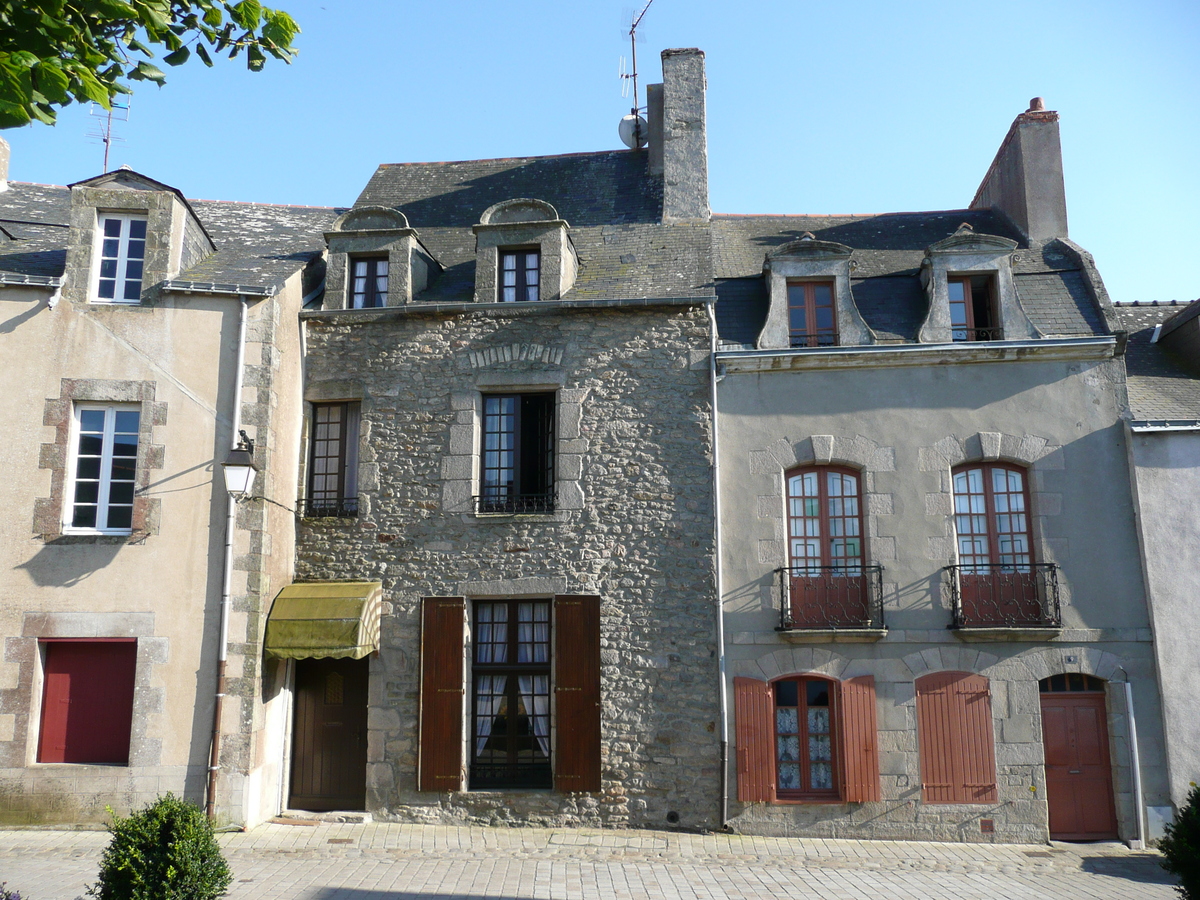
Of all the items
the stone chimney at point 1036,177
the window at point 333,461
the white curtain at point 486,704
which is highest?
the stone chimney at point 1036,177

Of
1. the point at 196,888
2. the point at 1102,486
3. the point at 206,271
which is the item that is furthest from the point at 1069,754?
the point at 206,271

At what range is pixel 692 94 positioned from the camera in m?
12.1

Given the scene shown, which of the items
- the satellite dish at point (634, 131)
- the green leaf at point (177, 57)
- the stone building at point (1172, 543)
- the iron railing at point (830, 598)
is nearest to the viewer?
the green leaf at point (177, 57)

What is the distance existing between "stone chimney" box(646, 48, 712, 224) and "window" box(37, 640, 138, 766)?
318 inches

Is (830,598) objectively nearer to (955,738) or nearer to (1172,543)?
(955,738)

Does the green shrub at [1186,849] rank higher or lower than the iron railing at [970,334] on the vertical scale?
lower

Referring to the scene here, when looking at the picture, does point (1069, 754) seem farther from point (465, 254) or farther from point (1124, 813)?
point (465, 254)

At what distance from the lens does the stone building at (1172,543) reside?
8.94 metres

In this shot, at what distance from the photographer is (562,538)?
974 centimetres

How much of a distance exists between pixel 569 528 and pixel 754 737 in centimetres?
286

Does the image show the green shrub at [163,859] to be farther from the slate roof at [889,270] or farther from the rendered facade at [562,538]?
the slate roof at [889,270]

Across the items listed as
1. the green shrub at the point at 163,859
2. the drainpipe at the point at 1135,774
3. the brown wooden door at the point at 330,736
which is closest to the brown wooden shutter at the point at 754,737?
the drainpipe at the point at 1135,774

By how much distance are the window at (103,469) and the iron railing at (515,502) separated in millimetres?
3531

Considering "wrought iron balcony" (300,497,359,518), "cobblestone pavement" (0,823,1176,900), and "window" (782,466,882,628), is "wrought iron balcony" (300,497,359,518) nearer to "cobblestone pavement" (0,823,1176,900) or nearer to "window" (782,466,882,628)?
"cobblestone pavement" (0,823,1176,900)
